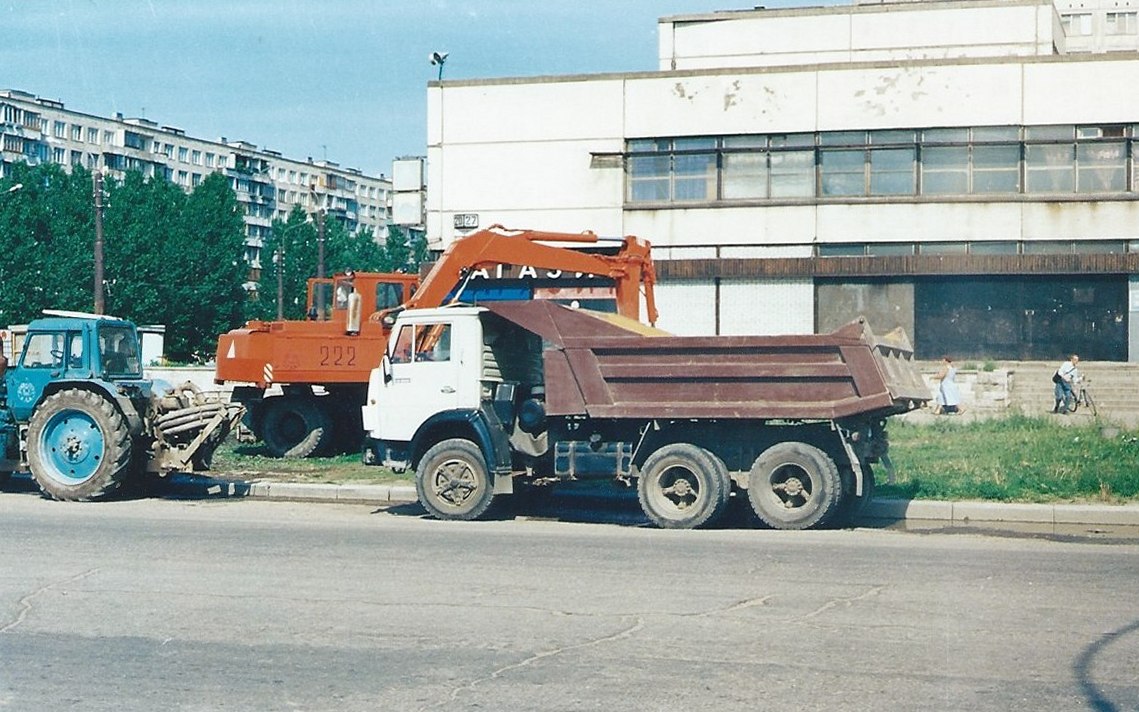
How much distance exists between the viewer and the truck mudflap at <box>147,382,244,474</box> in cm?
1738

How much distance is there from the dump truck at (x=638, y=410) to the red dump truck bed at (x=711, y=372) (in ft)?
0.05

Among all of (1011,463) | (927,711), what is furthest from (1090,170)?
(927,711)

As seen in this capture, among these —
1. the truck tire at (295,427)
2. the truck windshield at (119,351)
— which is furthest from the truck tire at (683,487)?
the truck tire at (295,427)

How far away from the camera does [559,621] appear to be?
876cm

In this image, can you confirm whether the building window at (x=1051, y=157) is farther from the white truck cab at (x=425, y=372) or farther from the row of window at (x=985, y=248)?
the white truck cab at (x=425, y=372)

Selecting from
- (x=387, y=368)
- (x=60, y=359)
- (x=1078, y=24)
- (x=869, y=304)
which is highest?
(x=1078, y=24)

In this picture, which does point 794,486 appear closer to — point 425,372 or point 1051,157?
point 425,372

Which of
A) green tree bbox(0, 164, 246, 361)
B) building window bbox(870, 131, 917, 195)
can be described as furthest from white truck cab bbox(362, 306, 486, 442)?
green tree bbox(0, 164, 246, 361)

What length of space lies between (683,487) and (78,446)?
7.85 m

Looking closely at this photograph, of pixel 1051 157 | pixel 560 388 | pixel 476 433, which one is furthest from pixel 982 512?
pixel 1051 157

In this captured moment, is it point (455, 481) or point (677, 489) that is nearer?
point (677, 489)

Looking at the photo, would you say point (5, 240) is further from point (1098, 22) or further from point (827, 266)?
point (1098, 22)

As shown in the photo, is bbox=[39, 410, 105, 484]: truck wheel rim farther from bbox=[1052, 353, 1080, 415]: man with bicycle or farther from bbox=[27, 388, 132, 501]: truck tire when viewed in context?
bbox=[1052, 353, 1080, 415]: man with bicycle

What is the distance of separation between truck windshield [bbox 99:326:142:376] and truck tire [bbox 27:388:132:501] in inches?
24.1
